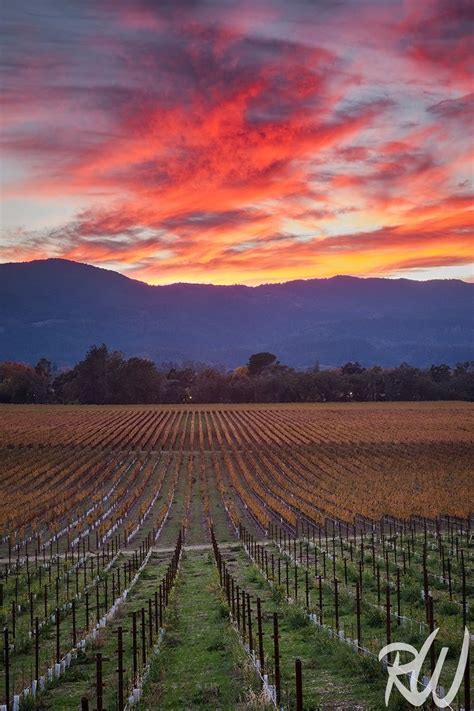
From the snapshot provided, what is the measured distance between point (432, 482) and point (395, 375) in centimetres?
10352

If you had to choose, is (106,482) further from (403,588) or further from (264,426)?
(264,426)

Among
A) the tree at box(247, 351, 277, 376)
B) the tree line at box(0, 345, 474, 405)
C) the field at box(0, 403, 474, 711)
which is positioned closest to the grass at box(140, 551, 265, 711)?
the field at box(0, 403, 474, 711)

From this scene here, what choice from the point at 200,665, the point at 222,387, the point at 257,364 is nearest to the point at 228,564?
the point at 200,665

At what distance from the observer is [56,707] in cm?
894

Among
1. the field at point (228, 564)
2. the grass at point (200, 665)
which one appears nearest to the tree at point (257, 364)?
the field at point (228, 564)

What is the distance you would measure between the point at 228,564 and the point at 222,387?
119766 mm

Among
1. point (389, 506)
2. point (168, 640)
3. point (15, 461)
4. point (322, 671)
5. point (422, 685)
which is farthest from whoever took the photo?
point (15, 461)

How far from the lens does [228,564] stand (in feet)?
66.5

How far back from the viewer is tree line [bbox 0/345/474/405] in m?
134

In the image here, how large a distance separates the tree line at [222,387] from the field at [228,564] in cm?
6865

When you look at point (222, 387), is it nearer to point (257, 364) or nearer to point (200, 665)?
point (257, 364)

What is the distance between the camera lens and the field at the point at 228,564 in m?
9.47

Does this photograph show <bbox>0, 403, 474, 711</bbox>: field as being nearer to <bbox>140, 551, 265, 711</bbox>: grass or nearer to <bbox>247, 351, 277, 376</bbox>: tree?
<bbox>140, 551, 265, 711</bbox>: grass

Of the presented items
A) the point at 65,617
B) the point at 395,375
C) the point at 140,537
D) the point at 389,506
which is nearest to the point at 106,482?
the point at 140,537
